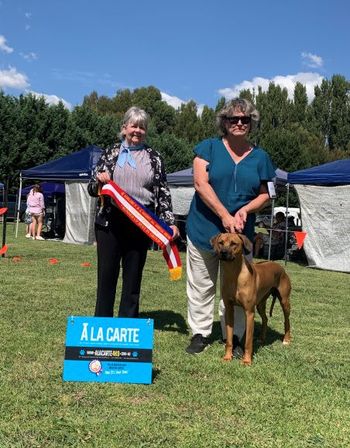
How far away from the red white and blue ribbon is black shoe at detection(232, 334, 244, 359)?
2.26ft

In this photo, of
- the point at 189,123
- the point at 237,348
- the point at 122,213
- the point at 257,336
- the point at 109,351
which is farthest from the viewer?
the point at 189,123

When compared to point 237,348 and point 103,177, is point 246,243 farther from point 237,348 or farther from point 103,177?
point 103,177

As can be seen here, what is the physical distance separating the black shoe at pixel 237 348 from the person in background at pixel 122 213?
2.69 ft

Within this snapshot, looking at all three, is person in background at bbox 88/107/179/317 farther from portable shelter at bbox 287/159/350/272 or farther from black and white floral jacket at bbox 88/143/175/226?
portable shelter at bbox 287/159/350/272

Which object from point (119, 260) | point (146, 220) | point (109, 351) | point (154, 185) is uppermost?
point (154, 185)

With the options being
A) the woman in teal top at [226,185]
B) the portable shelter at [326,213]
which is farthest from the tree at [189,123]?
the woman in teal top at [226,185]

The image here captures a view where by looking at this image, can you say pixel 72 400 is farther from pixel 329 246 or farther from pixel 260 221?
pixel 260 221

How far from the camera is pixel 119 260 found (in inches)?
150

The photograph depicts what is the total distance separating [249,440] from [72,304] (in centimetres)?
345

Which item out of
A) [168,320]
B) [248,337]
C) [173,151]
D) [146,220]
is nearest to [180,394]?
[248,337]

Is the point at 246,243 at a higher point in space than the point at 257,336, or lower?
higher

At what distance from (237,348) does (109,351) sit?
116cm

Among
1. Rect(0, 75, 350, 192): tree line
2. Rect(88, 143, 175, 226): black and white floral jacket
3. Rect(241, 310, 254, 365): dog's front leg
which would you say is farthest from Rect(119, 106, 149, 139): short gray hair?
Rect(0, 75, 350, 192): tree line

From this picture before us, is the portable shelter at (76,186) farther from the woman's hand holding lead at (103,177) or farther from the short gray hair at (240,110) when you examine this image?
the short gray hair at (240,110)
